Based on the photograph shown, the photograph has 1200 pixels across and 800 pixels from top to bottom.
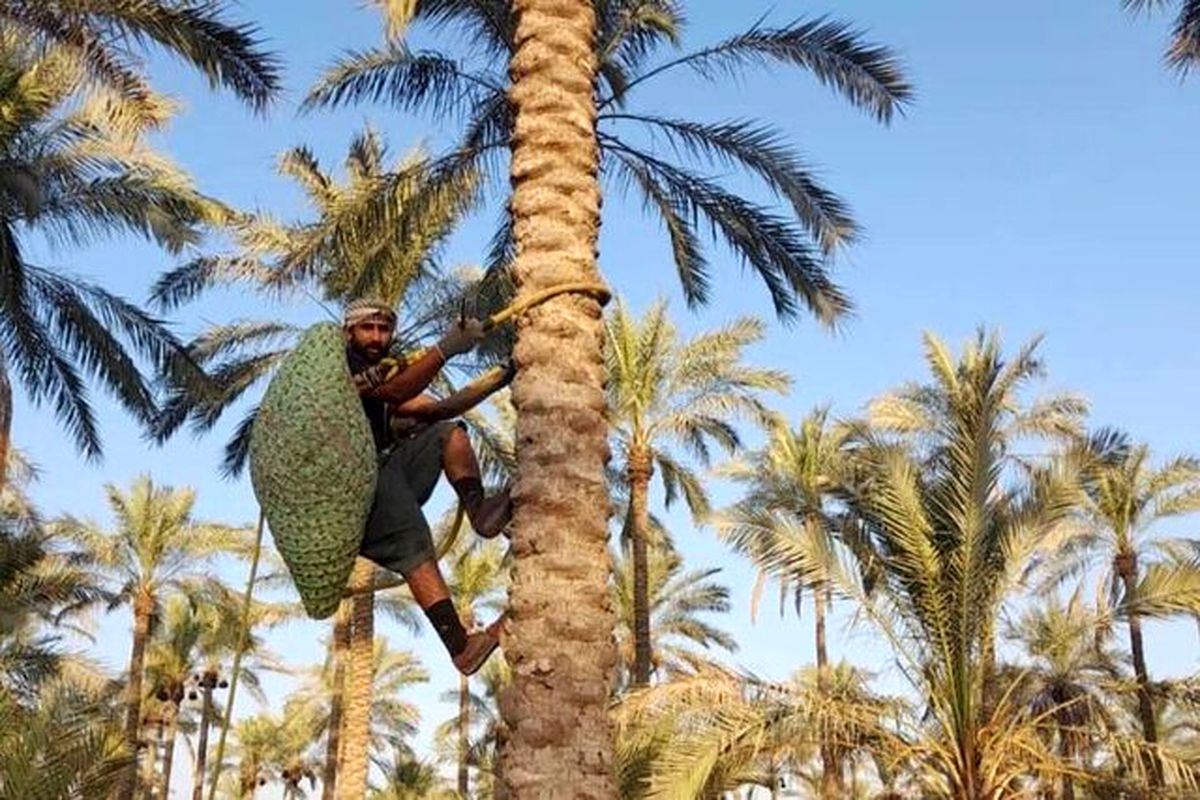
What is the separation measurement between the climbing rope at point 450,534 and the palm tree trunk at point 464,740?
84.4ft

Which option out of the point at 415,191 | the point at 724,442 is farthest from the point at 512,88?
the point at 724,442

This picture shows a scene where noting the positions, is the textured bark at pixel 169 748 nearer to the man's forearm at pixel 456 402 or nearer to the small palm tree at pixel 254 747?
the small palm tree at pixel 254 747

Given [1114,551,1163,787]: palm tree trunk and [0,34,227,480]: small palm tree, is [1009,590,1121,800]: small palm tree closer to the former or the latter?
[1114,551,1163,787]: palm tree trunk

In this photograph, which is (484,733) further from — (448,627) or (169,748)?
(448,627)

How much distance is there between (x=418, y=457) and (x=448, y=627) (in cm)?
54

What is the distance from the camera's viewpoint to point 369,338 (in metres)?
4.14

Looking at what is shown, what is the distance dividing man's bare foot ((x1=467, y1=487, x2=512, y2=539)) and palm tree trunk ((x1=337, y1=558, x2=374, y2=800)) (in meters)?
14.0

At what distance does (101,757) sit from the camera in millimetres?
10766

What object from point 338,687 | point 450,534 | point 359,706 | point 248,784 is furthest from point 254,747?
point 450,534

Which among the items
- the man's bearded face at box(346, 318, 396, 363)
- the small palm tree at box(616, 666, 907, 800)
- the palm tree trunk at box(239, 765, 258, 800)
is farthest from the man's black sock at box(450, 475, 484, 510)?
the palm tree trunk at box(239, 765, 258, 800)

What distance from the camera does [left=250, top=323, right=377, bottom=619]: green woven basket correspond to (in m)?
3.38

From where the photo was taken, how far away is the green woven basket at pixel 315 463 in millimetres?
3379

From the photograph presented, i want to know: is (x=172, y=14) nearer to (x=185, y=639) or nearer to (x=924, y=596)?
(x=924, y=596)

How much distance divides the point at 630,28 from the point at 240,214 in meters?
6.91
